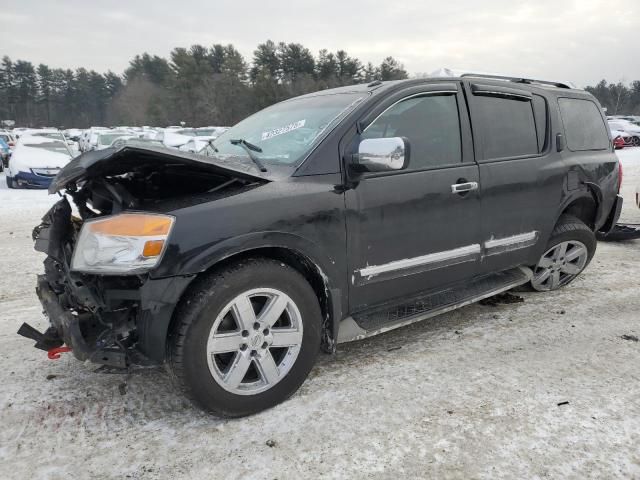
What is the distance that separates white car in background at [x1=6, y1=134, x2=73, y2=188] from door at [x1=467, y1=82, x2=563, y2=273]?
11274mm

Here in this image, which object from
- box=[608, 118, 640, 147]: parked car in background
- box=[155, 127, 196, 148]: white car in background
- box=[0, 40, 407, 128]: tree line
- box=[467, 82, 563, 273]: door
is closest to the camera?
box=[467, 82, 563, 273]: door

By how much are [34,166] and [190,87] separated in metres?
50.2

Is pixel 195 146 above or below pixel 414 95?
below

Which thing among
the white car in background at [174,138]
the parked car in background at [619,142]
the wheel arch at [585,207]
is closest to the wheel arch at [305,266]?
the white car in background at [174,138]

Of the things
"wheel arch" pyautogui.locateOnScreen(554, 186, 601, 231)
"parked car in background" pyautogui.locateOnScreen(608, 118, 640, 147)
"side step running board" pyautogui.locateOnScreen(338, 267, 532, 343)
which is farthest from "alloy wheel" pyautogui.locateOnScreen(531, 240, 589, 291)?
"parked car in background" pyautogui.locateOnScreen(608, 118, 640, 147)

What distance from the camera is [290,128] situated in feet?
10.4

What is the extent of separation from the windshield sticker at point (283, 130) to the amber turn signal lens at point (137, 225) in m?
1.21

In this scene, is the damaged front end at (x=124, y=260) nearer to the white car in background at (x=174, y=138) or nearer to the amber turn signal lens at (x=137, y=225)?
the amber turn signal lens at (x=137, y=225)

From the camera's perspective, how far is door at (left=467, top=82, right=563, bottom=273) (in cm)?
345

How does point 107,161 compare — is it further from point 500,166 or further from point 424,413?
point 500,166

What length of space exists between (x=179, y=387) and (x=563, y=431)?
6.13 feet

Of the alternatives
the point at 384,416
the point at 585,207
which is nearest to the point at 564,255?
the point at 585,207

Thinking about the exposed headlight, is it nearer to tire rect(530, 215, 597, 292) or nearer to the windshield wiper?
the windshield wiper

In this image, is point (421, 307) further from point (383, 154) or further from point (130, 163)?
point (130, 163)
